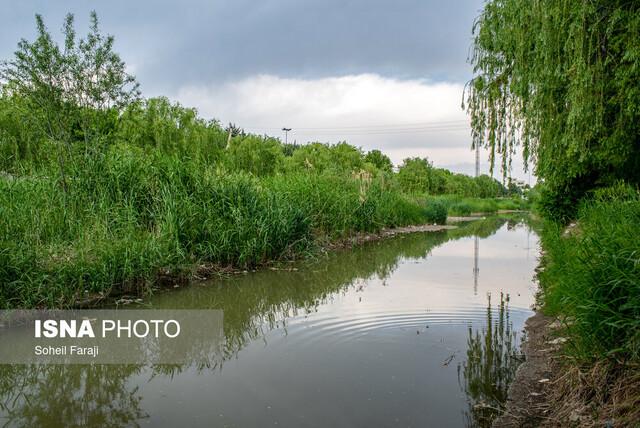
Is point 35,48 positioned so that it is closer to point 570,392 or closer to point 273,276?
point 273,276

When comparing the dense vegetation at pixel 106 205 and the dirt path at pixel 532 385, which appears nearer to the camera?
the dirt path at pixel 532 385

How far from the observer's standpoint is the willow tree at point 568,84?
7.22 metres

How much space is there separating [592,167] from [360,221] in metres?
7.63

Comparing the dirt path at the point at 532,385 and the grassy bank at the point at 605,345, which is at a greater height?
the grassy bank at the point at 605,345

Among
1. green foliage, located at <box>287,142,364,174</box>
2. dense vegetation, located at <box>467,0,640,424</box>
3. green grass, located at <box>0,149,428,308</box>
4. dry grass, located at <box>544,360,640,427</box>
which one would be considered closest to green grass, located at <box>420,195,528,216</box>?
green foliage, located at <box>287,142,364,174</box>

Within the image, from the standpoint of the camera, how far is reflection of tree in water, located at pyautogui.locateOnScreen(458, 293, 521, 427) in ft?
12.1

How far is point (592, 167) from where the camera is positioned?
10.1m

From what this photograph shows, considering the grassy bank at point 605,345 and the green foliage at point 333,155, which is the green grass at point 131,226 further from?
the green foliage at point 333,155

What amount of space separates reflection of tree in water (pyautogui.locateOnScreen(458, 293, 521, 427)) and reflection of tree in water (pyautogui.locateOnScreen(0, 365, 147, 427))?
2.50 metres

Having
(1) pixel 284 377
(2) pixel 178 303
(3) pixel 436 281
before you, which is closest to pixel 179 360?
(1) pixel 284 377

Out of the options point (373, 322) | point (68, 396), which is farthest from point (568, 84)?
point (68, 396)

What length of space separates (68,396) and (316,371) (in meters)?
2.05

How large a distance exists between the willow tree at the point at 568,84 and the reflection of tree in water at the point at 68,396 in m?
6.94

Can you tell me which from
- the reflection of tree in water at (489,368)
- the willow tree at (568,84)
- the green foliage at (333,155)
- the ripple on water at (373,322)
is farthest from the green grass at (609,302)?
the green foliage at (333,155)
